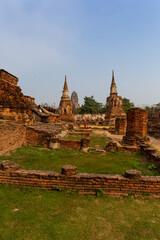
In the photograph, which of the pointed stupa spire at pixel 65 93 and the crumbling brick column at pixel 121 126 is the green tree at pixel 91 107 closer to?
the pointed stupa spire at pixel 65 93

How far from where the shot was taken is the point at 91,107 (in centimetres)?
4466

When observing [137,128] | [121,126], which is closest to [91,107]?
[121,126]

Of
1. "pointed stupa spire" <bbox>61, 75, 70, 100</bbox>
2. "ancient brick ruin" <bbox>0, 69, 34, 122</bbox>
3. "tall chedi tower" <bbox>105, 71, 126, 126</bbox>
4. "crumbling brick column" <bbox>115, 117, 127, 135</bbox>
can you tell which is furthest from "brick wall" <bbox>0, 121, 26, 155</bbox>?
"pointed stupa spire" <bbox>61, 75, 70, 100</bbox>

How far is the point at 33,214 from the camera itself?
2.29 meters

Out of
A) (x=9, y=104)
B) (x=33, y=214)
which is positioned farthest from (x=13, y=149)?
(x=33, y=214)

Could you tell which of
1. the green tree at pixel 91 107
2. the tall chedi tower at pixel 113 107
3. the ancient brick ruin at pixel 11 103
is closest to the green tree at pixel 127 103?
the green tree at pixel 91 107

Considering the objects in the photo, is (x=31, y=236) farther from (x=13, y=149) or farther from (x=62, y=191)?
(x=13, y=149)

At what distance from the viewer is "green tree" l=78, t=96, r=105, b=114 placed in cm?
4484

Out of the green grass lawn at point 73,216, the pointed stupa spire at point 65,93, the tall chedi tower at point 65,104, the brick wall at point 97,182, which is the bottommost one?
the green grass lawn at point 73,216

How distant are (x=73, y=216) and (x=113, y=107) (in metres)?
27.3

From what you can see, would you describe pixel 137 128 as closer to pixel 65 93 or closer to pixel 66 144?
pixel 66 144

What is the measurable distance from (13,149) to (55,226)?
15.2 feet

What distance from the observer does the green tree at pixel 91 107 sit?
4484 centimetres

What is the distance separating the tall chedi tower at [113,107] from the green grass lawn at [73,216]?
24823 millimetres
